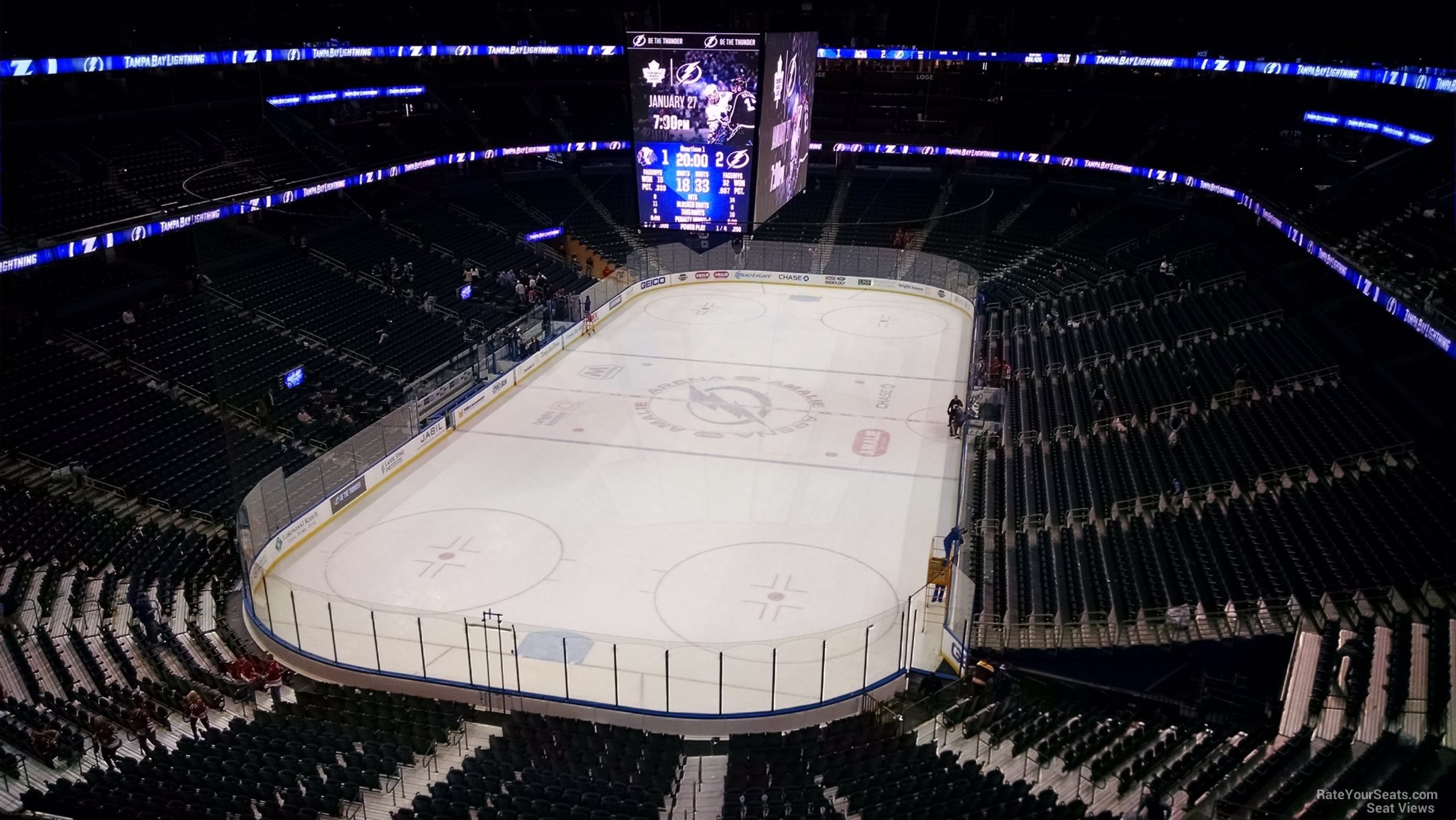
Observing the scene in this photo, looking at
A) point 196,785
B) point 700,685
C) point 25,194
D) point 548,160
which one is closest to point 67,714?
point 196,785

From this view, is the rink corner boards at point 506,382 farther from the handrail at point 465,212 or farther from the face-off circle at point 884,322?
the handrail at point 465,212

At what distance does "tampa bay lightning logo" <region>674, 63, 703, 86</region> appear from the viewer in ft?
56.4

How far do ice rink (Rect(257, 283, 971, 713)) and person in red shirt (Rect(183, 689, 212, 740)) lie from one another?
2.02m

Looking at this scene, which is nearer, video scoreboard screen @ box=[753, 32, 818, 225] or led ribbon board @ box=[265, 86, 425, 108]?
video scoreboard screen @ box=[753, 32, 818, 225]

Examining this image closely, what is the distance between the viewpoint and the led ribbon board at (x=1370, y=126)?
24891 millimetres

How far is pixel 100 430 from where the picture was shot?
63.9 feet

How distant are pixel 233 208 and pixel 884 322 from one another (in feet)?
63.5

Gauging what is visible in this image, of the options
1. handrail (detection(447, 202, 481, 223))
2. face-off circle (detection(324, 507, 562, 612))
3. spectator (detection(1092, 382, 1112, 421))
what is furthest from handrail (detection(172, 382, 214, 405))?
spectator (detection(1092, 382, 1112, 421))

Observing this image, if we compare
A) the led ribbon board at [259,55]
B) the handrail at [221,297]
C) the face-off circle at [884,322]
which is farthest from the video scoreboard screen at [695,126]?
the led ribbon board at [259,55]

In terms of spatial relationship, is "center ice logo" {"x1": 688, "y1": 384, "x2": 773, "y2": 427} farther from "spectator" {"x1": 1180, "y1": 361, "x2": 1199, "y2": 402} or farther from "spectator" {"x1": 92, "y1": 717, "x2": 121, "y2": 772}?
"spectator" {"x1": 92, "y1": 717, "x2": 121, "y2": 772}

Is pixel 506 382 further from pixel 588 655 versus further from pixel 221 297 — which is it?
pixel 588 655

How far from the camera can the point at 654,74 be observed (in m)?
17.5

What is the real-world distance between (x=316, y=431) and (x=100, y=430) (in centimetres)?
406

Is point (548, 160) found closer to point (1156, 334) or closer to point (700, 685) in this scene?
point (1156, 334)
